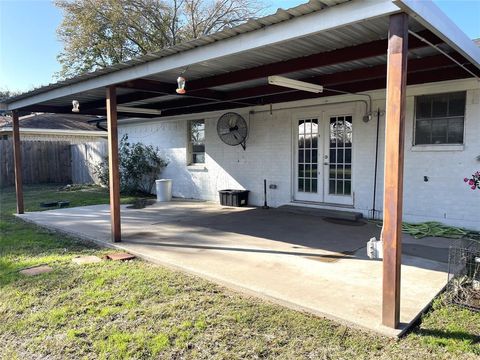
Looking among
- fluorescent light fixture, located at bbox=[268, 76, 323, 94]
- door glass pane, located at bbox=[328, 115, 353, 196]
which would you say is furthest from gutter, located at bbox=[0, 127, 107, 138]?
fluorescent light fixture, located at bbox=[268, 76, 323, 94]

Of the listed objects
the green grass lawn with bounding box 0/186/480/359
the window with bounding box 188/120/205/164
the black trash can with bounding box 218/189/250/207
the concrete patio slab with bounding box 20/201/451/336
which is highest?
the window with bounding box 188/120/205/164

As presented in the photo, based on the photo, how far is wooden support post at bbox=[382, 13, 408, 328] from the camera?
2.74 meters

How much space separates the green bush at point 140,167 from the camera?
11.8 meters

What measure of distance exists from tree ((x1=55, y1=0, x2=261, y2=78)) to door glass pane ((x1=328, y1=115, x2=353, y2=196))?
1332cm

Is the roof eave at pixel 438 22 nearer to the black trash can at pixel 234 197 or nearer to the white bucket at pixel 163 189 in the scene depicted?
the black trash can at pixel 234 197

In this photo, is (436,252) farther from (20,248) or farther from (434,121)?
(20,248)

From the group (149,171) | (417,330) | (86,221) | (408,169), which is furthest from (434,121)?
(149,171)

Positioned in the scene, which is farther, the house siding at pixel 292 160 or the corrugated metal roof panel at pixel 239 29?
the house siding at pixel 292 160

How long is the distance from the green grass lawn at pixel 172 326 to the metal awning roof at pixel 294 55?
244 centimetres

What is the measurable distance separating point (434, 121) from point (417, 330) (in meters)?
4.57

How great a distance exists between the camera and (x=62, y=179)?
1634cm

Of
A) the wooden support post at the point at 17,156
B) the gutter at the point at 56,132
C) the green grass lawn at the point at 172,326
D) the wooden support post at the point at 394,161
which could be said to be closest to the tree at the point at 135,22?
the gutter at the point at 56,132

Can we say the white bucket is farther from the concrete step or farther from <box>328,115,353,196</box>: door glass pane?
<box>328,115,353,196</box>: door glass pane

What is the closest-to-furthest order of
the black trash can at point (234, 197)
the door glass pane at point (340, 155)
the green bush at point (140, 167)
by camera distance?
the door glass pane at point (340, 155) < the black trash can at point (234, 197) < the green bush at point (140, 167)
